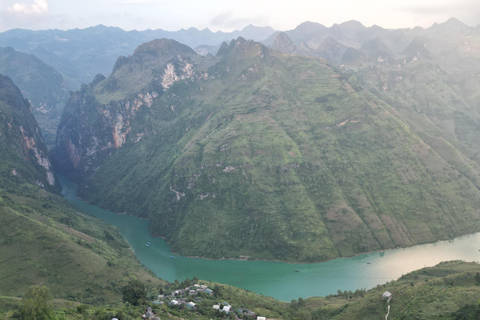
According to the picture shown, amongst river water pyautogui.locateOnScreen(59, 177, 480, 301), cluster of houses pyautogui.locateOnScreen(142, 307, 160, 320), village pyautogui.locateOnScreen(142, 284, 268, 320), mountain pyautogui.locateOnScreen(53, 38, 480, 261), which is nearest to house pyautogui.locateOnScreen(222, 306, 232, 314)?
village pyautogui.locateOnScreen(142, 284, 268, 320)

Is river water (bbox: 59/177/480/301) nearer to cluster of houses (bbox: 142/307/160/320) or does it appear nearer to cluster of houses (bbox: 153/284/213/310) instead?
cluster of houses (bbox: 153/284/213/310)

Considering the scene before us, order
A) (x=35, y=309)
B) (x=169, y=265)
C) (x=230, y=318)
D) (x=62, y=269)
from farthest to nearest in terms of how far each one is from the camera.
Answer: (x=169, y=265)
(x=62, y=269)
(x=230, y=318)
(x=35, y=309)

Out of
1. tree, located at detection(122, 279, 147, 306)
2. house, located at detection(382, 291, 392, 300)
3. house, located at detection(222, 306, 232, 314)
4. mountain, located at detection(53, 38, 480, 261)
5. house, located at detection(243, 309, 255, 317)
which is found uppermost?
mountain, located at detection(53, 38, 480, 261)

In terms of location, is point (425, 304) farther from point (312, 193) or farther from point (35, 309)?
point (312, 193)

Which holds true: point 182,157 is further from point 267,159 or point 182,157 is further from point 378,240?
point 378,240

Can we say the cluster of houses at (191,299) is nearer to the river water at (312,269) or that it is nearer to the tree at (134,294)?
the tree at (134,294)

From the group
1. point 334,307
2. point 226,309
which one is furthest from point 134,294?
point 334,307

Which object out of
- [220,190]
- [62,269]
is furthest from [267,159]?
[62,269]

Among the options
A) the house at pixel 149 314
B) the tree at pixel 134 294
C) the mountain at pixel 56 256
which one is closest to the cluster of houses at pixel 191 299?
the tree at pixel 134 294
